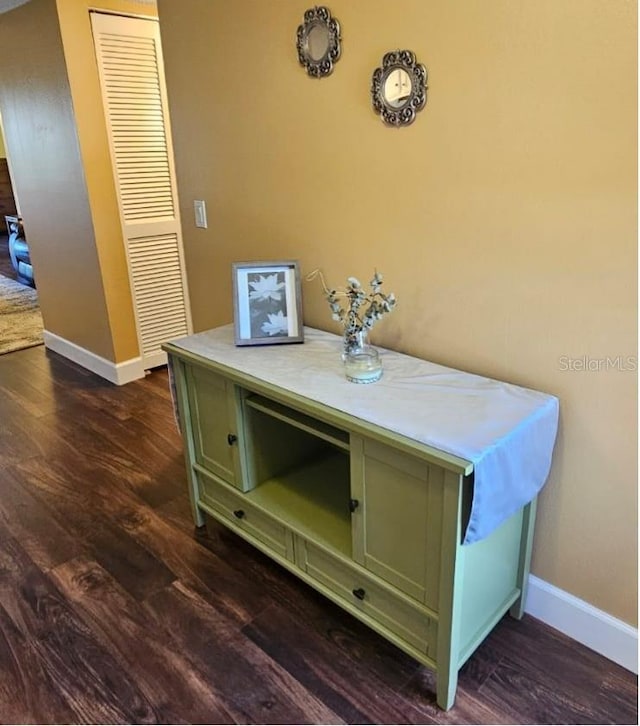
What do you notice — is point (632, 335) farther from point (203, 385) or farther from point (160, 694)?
point (160, 694)

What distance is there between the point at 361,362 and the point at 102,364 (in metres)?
2.68

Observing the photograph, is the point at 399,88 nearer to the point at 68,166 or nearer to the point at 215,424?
the point at 215,424

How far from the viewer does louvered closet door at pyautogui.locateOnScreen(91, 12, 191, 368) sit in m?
3.34

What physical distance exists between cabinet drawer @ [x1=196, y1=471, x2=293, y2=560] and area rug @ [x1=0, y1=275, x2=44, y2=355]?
3002 mm

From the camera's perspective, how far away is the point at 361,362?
1681 millimetres

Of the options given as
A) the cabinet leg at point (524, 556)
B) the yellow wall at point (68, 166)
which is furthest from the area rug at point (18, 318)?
the cabinet leg at point (524, 556)

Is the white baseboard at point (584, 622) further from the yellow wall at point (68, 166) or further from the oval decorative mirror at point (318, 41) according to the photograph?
the yellow wall at point (68, 166)

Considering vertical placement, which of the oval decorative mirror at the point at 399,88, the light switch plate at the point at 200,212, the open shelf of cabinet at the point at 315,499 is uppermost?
the oval decorative mirror at the point at 399,88

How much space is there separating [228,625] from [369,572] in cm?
54

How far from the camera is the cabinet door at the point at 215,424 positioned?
1947mm

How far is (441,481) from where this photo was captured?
135 cm

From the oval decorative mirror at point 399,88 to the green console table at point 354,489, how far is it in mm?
731

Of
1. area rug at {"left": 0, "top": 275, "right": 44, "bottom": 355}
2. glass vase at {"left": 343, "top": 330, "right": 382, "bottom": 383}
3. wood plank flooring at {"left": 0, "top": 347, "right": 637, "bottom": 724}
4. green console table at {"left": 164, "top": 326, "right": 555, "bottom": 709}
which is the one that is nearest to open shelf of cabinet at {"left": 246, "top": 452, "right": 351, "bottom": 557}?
green console table at {"left": 164, "top": 326, "right": 555, "bottom": 709}

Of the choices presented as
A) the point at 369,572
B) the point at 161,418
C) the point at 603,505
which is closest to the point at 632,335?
the point at 603,505
